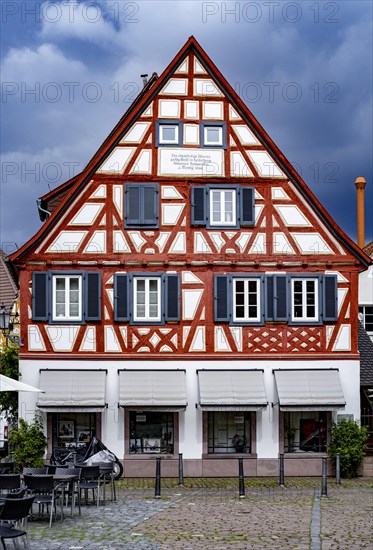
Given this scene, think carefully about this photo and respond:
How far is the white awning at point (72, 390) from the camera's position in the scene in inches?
1072

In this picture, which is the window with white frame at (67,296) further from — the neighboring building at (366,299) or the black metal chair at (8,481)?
the neighboring building at (366,299)

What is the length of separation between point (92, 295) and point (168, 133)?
214 inches

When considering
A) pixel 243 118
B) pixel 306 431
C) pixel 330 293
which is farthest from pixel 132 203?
pixel 306 431

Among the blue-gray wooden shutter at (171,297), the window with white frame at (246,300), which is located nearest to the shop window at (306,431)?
the window with white frame at (246,300)

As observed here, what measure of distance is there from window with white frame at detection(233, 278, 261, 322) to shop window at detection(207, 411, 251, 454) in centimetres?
290

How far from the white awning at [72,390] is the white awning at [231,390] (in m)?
2.96

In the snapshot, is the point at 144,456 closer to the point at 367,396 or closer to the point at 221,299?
the point at 221,299

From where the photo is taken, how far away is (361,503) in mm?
21562

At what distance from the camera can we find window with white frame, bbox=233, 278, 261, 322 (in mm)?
28672

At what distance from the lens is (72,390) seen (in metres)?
27.5

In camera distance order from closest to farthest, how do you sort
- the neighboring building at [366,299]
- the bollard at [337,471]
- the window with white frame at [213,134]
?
the bollard at [337,471] < the window with white frame at [213,134] < the neighboring building at [366,299]

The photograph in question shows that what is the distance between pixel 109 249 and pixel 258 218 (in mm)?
4617

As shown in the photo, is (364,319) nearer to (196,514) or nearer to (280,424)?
(280,424)

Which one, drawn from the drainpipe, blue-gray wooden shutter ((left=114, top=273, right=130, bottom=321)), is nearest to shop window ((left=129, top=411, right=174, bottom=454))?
blue-gray wooden shutter ((left=114, top=273, right=130, bottom=321))
